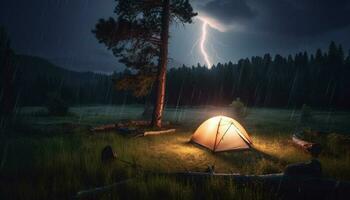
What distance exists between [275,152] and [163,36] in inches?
434

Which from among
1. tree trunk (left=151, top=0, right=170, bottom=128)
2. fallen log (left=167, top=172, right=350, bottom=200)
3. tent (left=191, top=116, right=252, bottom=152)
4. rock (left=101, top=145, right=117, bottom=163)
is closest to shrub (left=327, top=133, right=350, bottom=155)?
tent (left=191, top=116, right=252, bottom=152)

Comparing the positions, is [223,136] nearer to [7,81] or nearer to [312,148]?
[312,148]

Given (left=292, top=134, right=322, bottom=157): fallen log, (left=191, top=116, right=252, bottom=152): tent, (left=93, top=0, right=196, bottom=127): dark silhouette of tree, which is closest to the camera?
(left=292, top=134, right=322, bottom=157): fallen log

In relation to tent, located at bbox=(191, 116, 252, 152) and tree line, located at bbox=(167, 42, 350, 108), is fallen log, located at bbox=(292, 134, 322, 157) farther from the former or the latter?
tree line, located at bbox=(167, 42, 350, 108)

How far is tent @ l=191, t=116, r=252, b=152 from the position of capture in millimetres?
9922

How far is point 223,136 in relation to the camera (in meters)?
10.0

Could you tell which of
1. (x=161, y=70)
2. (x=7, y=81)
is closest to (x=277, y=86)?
(x=161, y=70)

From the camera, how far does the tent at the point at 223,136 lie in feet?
32.6

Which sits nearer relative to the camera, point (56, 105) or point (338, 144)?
point (338, 144)

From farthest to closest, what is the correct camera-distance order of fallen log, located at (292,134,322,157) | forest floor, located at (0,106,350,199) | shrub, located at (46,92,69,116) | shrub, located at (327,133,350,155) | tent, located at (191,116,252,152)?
shrub, located at (46,92,69,116) < tent, located at (191,116,252,152) < shrub, located at (327,133,350,155) < fallen log, located at (292,134,322,157) < forest floor, located at (0,106,350,199)

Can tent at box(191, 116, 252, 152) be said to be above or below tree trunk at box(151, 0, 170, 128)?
below

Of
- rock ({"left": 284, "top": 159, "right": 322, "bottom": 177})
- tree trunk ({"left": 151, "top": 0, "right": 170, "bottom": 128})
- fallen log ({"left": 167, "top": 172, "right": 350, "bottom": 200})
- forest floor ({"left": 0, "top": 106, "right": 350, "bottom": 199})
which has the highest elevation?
tree trunk ({"left": 151, "top": 0, "right": 170, "bottom": 128})

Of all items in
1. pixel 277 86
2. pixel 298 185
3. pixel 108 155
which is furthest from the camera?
pixel 277 86

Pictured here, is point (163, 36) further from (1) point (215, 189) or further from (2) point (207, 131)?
(1) point (215, 189)
